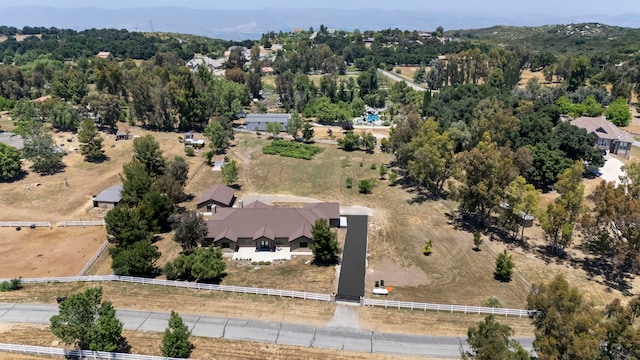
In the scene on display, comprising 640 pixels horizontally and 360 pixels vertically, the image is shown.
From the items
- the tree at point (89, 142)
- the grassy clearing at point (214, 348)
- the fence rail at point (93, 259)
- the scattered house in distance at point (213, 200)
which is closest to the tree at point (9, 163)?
the tree at point (89, 142)

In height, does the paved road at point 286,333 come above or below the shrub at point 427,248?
below

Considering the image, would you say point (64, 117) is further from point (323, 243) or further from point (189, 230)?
point (323, 243)

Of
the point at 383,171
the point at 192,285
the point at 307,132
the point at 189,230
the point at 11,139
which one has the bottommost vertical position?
the point at 192,285

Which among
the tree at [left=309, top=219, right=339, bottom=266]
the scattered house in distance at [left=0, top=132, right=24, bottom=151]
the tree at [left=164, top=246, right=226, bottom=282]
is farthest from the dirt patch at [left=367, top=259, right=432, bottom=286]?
the scattered house in distance at [left=0, top=132, right=24, bottom=151]

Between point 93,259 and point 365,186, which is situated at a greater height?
point 365,186

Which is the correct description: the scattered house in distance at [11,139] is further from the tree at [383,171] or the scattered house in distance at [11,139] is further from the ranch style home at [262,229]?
the tree at [383,171]

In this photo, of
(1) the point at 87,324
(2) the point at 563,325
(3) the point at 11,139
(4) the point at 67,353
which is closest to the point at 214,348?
(1) the point at 87,324

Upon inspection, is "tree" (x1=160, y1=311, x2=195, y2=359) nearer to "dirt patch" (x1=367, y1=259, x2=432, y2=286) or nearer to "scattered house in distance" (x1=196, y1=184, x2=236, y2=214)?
"dirt patch" (x1=367, y1=259, x2=432, y2=286)
